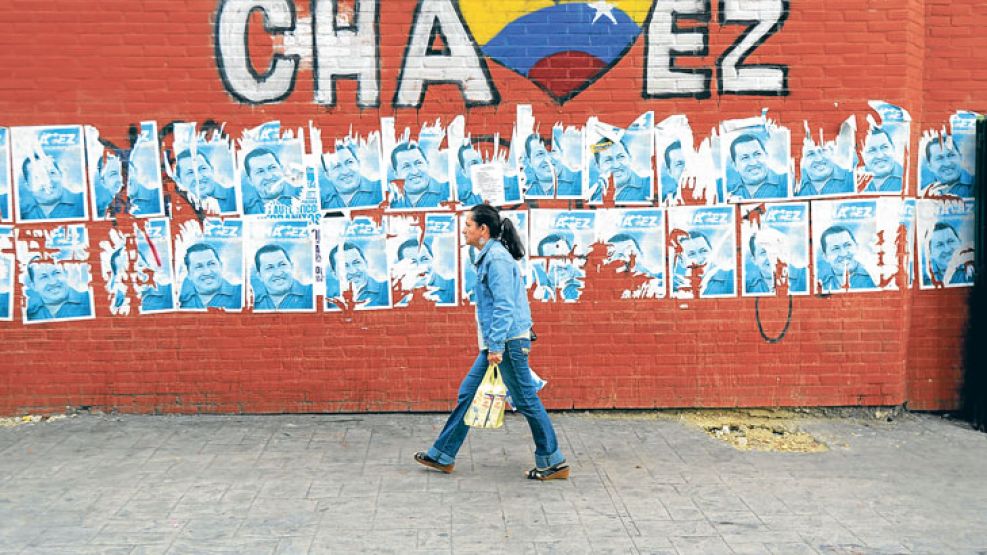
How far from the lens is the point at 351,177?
809 cm

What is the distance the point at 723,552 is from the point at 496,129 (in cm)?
399

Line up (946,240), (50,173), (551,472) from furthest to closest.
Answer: (946,240) → (50,173) → (551,472)

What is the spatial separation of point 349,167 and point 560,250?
1.81 metres

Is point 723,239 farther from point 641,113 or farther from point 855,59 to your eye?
point 855,59

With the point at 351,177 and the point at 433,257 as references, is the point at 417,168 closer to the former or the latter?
the point at 351,177

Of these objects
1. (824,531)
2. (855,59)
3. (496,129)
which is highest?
(855,59)

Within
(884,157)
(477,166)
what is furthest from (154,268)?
(884,157)

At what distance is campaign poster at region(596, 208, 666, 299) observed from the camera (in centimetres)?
820

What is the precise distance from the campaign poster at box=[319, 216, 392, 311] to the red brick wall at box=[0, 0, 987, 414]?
0.15 metres

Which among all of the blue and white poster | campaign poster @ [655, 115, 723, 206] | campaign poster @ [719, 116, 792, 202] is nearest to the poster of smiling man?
campaign poster @ [655, 115, 723, 206]

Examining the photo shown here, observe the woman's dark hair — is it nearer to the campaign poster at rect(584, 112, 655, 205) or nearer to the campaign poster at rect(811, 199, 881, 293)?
the campaign poster at rect(584, 112, 655, 205)

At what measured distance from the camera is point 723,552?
17.5 feet

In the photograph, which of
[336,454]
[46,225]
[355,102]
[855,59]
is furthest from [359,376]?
[855,59]

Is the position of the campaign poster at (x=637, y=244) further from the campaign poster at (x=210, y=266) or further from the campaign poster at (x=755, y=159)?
the campaign poster at (x=210, y=266)
